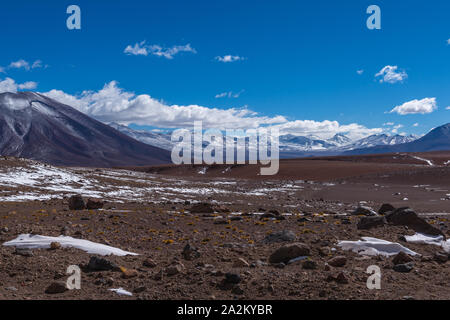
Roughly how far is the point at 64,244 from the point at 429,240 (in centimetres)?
1183

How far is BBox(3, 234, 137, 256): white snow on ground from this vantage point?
10.1 meters

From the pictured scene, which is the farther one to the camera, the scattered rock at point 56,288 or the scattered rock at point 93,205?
the scattered rock at point 93,205

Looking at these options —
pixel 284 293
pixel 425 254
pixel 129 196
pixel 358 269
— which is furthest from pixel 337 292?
pixel 129 196

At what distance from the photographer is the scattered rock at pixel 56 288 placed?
7285 mm

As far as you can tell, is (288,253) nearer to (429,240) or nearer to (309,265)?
(309,265)

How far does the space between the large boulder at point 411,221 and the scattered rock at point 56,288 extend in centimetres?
1214

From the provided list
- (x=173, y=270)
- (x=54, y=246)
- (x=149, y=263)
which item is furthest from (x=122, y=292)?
(x=54, y=246)

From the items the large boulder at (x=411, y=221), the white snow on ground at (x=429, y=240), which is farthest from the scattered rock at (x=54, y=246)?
the large boulder at (x=411, y=221)

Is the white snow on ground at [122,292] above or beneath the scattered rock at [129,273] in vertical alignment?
beneath

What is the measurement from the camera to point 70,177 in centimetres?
3594

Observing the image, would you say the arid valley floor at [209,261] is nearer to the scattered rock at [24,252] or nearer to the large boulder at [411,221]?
the scattered rock at [24,252]

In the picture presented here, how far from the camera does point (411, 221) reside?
1414 cm
